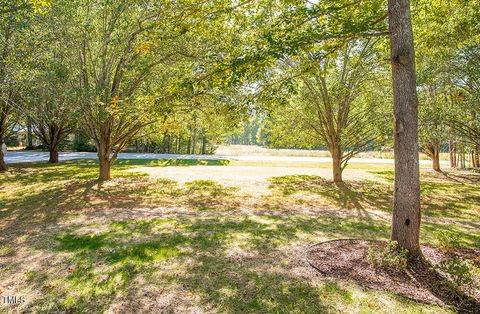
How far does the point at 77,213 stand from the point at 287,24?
Result: 790cm

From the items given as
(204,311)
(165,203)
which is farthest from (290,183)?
(204,311)

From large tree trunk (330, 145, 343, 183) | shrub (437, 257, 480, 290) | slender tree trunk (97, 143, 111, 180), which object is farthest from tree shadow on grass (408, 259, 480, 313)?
slender tree trunk (97, 143, 111, 180)

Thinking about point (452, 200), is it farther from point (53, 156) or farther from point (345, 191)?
point (53, 156)

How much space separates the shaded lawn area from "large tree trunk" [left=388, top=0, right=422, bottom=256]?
1.50 meters

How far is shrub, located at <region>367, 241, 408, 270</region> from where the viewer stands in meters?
4.95

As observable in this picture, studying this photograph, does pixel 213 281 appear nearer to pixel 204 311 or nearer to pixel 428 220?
pixel 204 311

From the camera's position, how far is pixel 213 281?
4.72m

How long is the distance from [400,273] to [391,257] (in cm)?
27

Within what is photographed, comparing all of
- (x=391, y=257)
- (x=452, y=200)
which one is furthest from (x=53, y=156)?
(x=452, y=200)

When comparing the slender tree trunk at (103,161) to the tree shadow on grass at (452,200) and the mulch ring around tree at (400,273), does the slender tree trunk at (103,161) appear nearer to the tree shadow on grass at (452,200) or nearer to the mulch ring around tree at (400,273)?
the mulch ring around tree at (400,273)

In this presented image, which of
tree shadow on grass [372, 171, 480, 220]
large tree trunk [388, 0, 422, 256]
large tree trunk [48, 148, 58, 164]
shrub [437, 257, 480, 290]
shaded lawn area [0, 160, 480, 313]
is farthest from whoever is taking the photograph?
large tree trunk [48, 148, 58, 164]

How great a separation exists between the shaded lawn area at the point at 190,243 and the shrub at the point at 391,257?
0.83 metres

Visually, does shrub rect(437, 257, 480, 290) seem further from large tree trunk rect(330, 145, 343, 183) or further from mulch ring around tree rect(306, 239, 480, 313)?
large tree trunk rect(330, 145, 343, 183)

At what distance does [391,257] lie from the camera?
509cm
